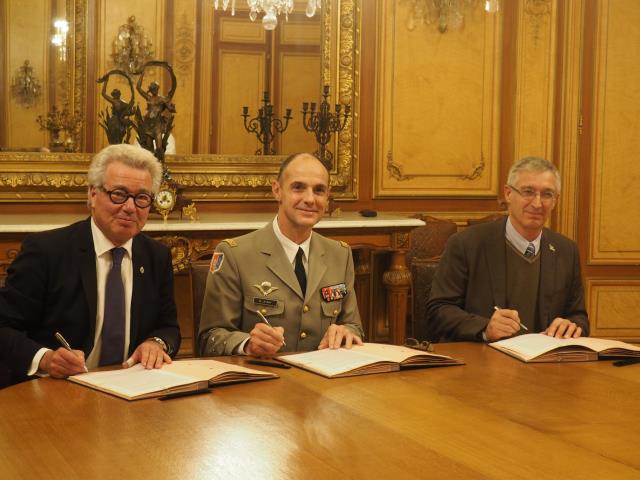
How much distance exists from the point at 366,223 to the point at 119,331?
225cm

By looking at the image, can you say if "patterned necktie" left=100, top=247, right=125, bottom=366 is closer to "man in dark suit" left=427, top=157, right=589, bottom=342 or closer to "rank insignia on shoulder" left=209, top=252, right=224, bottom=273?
"rank insignia on shoulder" left=209, top=252, right=224, bottom=273

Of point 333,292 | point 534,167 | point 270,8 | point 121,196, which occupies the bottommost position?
point 333,292

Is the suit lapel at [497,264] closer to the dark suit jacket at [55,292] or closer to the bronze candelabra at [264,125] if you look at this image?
the dark suit jacket at [55,292]

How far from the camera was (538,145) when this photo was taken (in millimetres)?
5684

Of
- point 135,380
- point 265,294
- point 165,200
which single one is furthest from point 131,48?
point 135,380

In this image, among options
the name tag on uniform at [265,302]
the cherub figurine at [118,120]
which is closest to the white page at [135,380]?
the name tag on uniform at [265,302]

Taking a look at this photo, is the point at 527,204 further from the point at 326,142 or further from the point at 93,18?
the point at 93,18

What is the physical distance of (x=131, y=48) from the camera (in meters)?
4.73

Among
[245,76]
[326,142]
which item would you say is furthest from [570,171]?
[245,76]

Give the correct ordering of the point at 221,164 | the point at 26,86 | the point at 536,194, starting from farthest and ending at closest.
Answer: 1. the point at 221,164
2. the point at 26,86
3. the point at 536,194

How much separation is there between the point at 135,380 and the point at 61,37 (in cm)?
316

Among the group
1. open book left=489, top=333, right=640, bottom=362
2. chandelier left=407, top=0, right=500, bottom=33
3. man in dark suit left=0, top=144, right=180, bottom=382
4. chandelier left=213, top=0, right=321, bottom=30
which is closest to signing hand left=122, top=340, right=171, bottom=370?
man in dark suit left=0, top=144, right=180, bottom=382

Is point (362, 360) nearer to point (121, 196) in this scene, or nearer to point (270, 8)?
point (121, 196)

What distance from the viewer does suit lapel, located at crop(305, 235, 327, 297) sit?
8.63 feet
